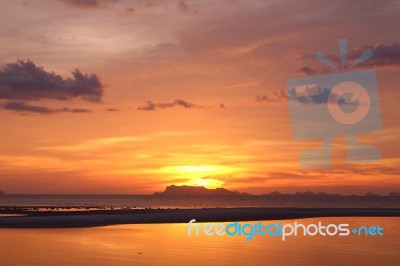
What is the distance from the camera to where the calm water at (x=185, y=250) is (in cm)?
2884

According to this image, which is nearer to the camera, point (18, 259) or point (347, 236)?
point (18, 259)

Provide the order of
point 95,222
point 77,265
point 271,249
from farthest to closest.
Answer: point 95,222 → point 271,249 → point 77,265

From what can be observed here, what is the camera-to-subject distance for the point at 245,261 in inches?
1147

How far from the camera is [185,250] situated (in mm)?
33844

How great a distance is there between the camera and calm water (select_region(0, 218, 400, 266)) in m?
28.8

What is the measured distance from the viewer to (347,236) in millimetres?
43719

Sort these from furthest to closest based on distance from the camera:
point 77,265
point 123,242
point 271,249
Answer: point 123,242, point 271,249, point 77,265

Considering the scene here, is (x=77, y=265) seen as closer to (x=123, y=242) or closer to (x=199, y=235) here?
(x=123, y=242)

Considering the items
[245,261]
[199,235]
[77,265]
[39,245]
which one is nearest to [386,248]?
[245,261]

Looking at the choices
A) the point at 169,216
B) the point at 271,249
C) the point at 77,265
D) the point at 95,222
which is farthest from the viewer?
the point at 169,216

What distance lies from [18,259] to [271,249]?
51.8 feet

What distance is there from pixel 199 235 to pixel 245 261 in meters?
15.3

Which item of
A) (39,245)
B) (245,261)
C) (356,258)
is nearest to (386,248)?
(356,258)

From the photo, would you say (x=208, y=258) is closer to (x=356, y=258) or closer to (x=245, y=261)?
(x=245, y=261)
